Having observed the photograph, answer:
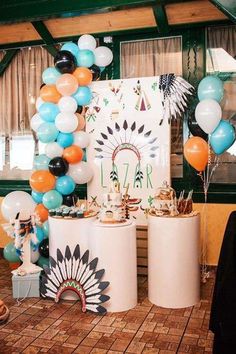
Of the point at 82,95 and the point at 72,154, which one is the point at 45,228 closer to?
the point at 72,154

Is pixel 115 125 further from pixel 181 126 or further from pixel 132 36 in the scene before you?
pixel 132 36

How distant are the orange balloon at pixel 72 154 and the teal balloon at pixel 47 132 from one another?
0.60ft

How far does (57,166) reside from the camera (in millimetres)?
3842

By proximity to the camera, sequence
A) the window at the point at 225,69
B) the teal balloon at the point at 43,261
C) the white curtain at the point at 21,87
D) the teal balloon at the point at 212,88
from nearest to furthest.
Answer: the teal balloon at the point at 212,88 < the teal balloon at the point at 43,261 < the window at the point at 225,69 < the white curtain at the point at 21,87

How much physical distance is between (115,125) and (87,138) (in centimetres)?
35

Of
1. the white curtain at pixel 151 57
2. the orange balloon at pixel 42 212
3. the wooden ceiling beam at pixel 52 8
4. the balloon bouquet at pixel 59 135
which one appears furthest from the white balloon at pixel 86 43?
the orange balloon at pixel 42 212

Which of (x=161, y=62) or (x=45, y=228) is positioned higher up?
(x=161, y=62)

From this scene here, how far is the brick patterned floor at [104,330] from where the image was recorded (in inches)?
104

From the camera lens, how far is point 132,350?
2615 mm

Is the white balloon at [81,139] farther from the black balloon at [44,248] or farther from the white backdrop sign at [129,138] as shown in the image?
the black balloon at [44,248]

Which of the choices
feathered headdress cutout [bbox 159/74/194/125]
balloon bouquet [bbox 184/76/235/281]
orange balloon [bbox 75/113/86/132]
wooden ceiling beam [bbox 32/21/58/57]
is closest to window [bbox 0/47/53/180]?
wooden ceiling beam [bbox 32/21/58/57]

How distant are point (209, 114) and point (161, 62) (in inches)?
48.0

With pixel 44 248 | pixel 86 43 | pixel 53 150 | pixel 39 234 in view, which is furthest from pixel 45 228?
pixel 86 43

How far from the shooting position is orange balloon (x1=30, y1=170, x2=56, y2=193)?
387 centimetres
